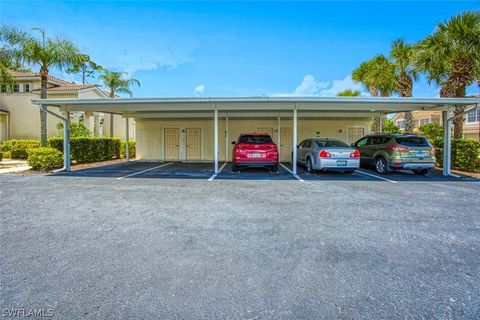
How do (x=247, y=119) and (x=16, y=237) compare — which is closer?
(x=16, y=237)

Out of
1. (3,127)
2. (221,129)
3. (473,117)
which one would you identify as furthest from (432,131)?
(3,127)

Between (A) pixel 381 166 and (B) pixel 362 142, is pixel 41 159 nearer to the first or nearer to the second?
(A) pixel 381 166


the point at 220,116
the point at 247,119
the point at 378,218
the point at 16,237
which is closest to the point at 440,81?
the point at 247,119

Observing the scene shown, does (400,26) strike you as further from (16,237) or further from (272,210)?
(16,237)

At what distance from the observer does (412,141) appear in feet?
33.9

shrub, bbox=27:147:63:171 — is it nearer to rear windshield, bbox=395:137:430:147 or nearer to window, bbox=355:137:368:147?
window, bbox=355:137:368:147

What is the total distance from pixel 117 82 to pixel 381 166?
21488 millimetres

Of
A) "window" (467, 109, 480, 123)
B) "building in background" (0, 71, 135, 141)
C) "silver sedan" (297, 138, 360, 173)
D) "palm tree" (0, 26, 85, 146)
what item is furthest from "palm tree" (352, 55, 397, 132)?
"building in background" (0, 71, 135, 141)

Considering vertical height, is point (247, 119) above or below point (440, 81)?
below

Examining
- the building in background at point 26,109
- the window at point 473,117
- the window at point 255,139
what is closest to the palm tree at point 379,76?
the window at point 255,139

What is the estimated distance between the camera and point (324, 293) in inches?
102

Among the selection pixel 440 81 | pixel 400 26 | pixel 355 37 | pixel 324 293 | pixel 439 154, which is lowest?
pixel 324 293

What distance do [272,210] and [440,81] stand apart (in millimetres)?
15348

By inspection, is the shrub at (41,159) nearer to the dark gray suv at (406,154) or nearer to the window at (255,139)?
the window at (255,139)
